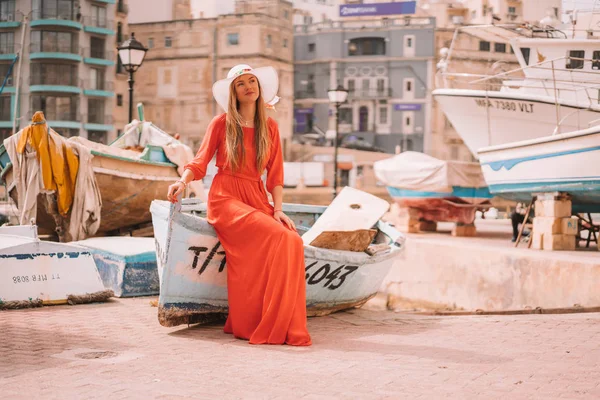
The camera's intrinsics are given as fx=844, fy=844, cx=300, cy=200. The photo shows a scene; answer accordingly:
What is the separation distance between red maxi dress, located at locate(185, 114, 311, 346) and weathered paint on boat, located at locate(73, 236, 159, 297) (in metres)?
2.66

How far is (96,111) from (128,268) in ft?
189

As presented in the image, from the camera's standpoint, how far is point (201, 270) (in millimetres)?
6730

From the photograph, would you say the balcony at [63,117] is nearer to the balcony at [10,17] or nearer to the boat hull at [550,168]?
the balcony at [10,17]

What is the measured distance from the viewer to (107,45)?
66.4 m

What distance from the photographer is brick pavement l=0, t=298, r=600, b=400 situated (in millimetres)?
4727

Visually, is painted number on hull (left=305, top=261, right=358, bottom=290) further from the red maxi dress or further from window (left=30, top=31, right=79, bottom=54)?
window (left=30, top=31, right=79, bottom=54)

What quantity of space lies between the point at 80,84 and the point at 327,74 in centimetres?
2397

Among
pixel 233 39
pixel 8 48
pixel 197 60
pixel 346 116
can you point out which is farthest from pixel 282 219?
pixel 346 116

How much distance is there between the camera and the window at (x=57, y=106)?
62.2 metres

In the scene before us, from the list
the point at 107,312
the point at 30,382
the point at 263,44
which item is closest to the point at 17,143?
the point at 107,312

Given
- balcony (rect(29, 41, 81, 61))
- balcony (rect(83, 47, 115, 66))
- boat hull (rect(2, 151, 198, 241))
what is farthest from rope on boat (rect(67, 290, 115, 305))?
balcony (rect(83, 47, 115, 66))

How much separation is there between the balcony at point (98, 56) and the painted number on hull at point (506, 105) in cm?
5044

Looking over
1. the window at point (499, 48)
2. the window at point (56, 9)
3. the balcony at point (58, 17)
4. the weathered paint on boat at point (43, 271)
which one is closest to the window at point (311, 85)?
the window at point (499, 48)

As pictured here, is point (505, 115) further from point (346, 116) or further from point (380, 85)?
point (346, 116)
